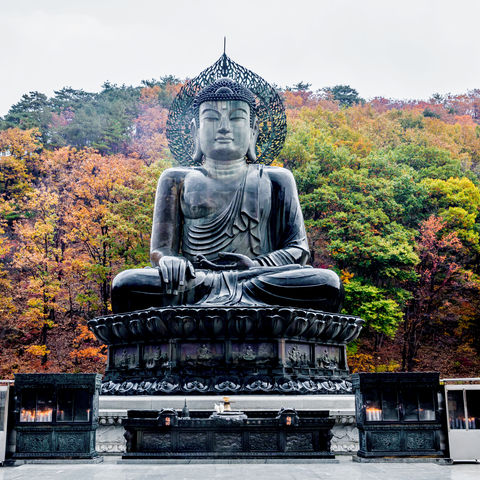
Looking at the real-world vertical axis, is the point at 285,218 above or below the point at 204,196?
below

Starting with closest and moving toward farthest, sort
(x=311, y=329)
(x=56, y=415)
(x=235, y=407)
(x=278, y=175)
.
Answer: (x=56, y=415)
(x=235, y=407)
(x=311, y=329)
(x=278, y=175)

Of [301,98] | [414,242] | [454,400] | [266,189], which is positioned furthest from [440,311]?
[301,98]

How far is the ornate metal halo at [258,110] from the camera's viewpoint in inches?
405

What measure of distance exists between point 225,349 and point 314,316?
1144 mm

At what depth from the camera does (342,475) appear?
4.00 meters

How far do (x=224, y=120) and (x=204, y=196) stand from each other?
1.19m

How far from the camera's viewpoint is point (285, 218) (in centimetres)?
934

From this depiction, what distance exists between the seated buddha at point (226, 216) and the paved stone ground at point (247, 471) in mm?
3462

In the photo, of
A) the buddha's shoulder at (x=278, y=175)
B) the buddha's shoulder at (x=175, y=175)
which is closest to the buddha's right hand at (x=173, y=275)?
the buddha's shoulder at (x=175, y=175)

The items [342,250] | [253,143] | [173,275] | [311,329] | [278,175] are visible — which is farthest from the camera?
[342,250]

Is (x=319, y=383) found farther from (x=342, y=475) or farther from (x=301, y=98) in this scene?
(x=301, y=98)

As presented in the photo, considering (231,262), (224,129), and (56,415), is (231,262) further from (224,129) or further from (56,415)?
(56,415)

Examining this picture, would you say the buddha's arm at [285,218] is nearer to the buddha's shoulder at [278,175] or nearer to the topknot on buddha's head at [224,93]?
the buddha's shoulder at [278,175]

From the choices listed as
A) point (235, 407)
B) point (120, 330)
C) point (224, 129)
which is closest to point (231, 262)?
point (120, 330)
